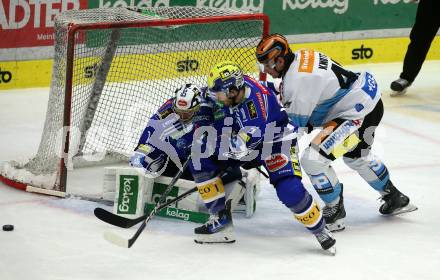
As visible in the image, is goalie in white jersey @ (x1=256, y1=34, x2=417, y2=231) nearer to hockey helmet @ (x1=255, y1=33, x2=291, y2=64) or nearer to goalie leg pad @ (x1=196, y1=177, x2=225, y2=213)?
hockey helmet @ (x1=255, y1=33, x2=291, y2=64)

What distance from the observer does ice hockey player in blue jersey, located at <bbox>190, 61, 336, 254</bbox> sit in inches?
195

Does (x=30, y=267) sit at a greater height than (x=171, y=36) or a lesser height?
lesser

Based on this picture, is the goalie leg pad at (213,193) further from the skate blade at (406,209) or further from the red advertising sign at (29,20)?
the red advertising sign at (29,20)

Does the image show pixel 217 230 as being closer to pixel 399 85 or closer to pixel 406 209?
pixel 406 209

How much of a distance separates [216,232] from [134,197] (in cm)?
54

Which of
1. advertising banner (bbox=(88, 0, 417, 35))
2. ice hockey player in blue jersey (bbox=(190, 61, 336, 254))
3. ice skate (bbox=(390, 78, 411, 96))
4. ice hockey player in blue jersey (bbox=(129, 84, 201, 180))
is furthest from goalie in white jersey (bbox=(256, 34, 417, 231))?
advertising banner (bbox=(88, 0, 417, 35))

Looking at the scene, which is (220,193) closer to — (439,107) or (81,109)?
(81,109)

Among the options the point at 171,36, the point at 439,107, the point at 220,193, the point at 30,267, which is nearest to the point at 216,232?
the point at 220,193

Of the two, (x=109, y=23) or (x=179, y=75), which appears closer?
(x=109, y=23)

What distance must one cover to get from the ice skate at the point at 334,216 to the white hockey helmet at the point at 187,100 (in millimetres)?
873

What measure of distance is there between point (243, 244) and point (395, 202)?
0.94 meters

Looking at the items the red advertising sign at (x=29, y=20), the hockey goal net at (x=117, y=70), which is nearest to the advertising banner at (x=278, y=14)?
the red advertising sign at (x=29, y=20)

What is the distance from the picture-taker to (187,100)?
5.14 m

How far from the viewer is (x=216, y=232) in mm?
5180
